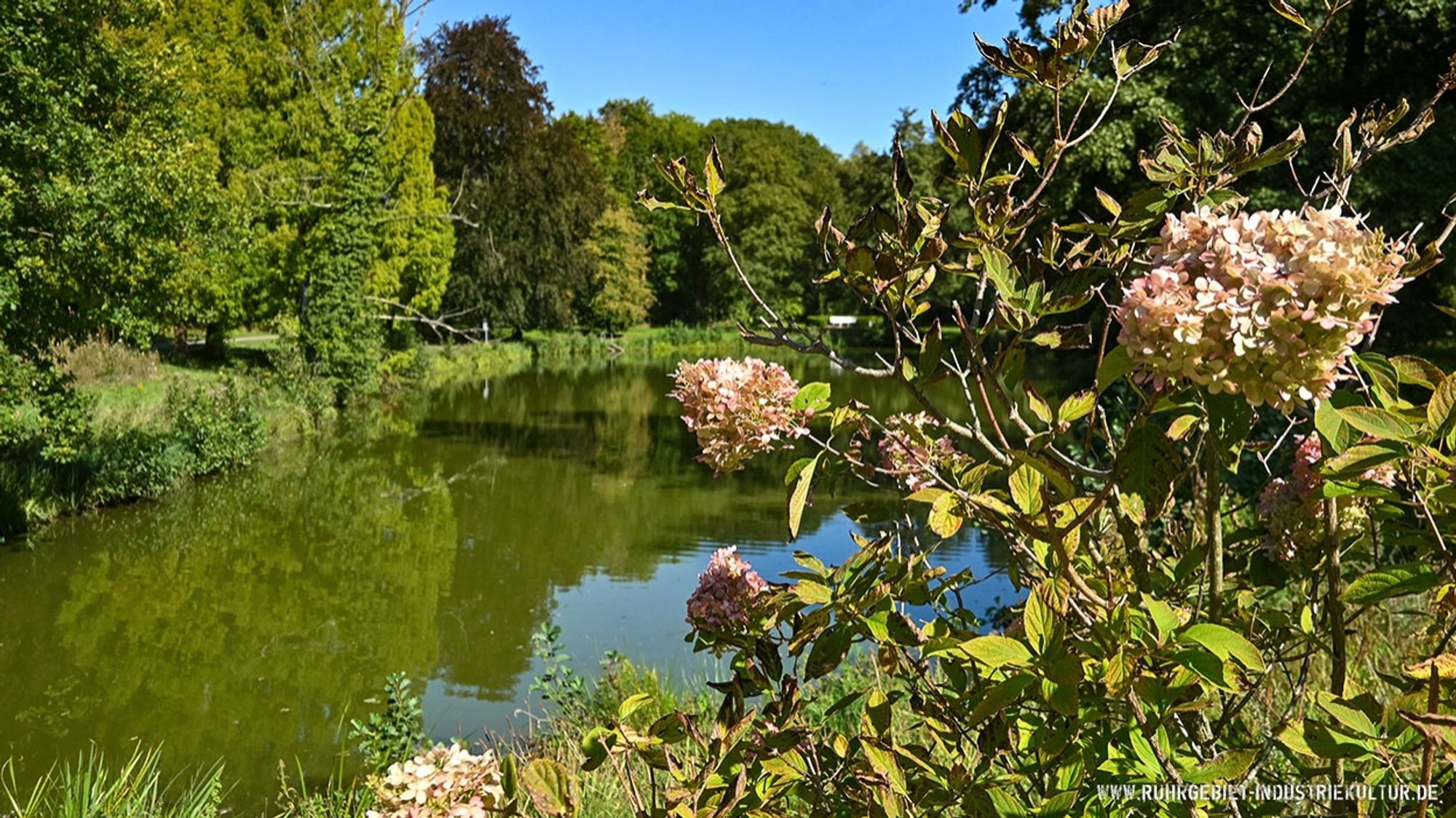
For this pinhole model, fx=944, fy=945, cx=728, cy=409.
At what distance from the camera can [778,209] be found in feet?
115

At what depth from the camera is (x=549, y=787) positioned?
110cm

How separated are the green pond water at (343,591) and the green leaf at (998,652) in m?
3.48

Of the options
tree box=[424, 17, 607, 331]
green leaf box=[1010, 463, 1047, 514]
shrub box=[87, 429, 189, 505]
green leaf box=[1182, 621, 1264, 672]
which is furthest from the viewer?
tree box=[424, 17, 607, 331]

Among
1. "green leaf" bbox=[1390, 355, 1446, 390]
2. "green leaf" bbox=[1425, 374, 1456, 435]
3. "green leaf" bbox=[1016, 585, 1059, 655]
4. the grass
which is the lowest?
the grass

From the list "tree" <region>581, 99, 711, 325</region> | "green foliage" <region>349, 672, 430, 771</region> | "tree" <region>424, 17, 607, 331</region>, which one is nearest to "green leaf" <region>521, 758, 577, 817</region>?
"green foliage" <region>349, 672, 430, 771</region>

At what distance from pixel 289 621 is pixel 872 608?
5.97 meters

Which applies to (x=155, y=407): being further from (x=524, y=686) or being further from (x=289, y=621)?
(x=524, y=686)

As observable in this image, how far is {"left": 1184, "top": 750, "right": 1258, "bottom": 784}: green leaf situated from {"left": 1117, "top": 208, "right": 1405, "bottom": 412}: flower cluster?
38cm

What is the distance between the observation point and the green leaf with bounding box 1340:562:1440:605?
0.92 meters

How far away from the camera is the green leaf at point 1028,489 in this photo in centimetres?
104

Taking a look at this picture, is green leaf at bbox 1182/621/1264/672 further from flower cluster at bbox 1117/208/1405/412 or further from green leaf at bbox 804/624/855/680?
green leaf at bbox 804/624/855/680

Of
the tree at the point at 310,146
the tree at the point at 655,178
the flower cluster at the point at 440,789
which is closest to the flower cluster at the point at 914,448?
the flower cluster at the point at 440,789

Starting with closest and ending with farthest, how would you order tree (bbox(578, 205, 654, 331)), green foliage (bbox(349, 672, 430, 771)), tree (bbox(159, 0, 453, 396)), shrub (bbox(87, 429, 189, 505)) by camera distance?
green foliage (bbox(349, 672, 430, 771))
shrub (bbox(87, 429, 189, 505))
tree (bbox(159, 0, 453, 396))
tree (bbox(578, 205, 654, 331))

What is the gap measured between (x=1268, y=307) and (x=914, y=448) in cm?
62
